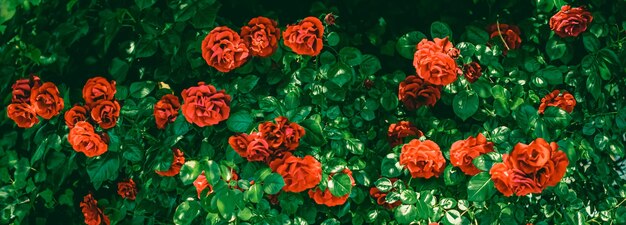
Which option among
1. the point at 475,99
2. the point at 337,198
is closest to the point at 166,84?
the point at 337,198

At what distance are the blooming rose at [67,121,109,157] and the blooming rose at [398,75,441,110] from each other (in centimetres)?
95

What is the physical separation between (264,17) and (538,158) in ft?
3.01

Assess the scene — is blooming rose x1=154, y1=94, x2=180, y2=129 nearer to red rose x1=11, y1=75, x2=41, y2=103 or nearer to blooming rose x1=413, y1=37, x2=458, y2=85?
red rose x1=11, y1=75, x2=41, y2=103

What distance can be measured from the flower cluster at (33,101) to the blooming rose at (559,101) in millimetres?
1566

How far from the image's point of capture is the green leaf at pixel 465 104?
241cm

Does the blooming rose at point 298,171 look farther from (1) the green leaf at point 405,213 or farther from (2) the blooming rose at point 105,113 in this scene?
(2) the blooming rose at point 105,113

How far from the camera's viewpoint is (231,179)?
7.63 ft

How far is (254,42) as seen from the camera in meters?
2.38

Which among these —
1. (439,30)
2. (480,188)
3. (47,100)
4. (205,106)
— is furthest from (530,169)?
(47,100)

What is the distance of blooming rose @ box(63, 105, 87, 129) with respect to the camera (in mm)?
2568

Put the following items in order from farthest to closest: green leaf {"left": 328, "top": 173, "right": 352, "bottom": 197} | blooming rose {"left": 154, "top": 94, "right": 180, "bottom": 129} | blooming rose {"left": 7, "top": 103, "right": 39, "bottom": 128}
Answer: blooming rose {"left": 7, "top": 103, "right": 39, "bottom": 128}
blooming rose {"left": 154, "top": 94, "right": 180, "bottom": 129}
green leaf {"left": 328, "top": 173, "right": 352, "bottom": 197}

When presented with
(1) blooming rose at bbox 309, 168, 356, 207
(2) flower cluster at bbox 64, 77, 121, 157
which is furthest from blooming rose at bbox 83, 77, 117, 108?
(1) blooming rose at bbox 309, 168, 356, 207

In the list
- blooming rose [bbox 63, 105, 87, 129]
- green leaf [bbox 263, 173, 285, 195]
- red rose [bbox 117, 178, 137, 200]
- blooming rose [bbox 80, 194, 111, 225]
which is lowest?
blooming rose [bbox 80, 194, 111, 225]

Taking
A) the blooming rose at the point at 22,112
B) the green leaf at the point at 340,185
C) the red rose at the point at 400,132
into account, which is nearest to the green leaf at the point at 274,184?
the green leaf at the point at 340,185
